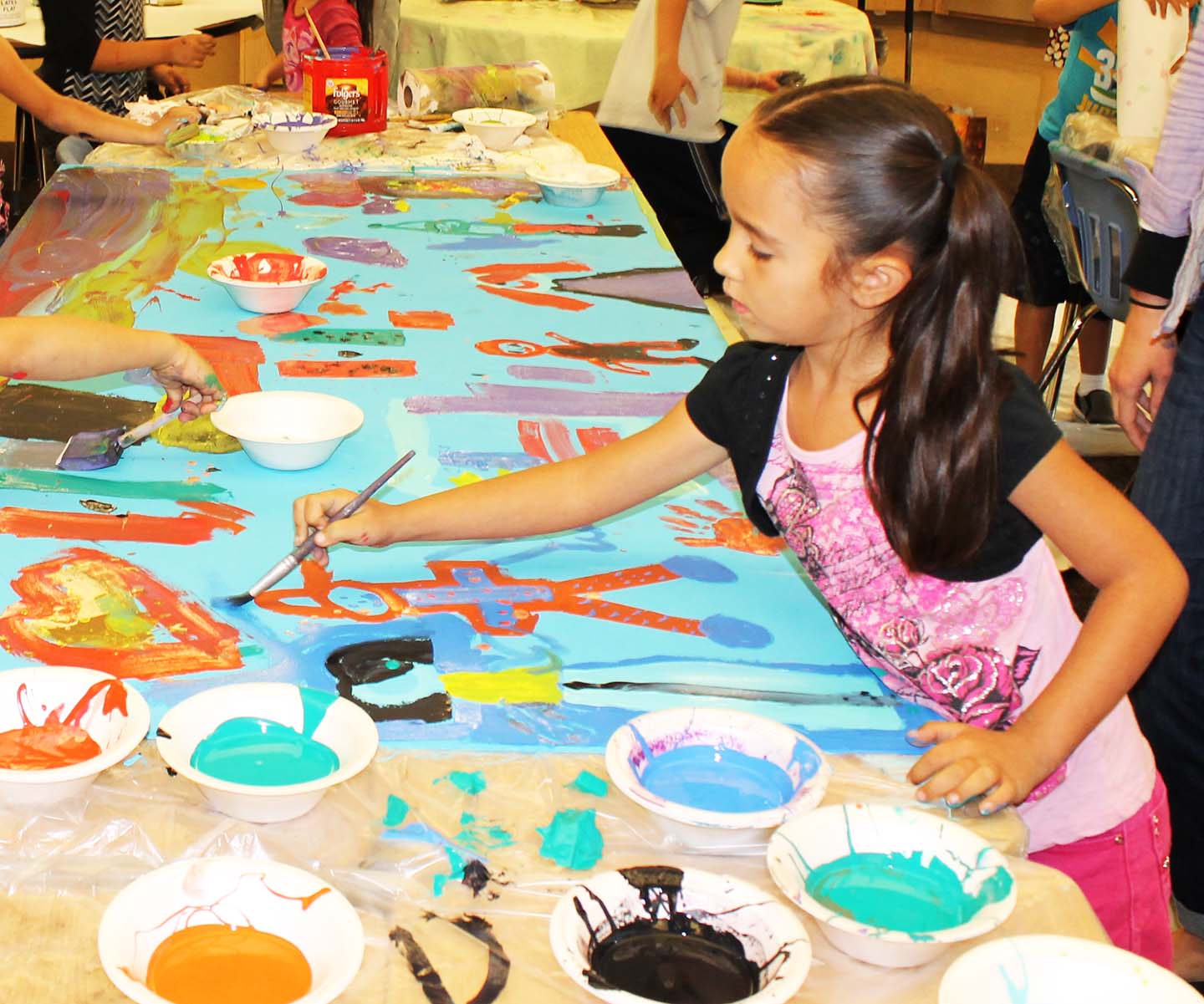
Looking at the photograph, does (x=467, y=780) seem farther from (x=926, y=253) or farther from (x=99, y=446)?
(x=99, y=446)

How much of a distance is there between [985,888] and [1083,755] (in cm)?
49

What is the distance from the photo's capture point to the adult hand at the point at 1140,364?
182 centimetres

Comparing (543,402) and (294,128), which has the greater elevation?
A: (294,128)

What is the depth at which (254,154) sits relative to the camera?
2.93 m

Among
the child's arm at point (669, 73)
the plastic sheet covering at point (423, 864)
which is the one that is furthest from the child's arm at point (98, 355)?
the child's arm at point (669, 73)

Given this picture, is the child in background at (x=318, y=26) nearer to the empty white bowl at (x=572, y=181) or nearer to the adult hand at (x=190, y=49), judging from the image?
the adult hand at (x=190, y=49)

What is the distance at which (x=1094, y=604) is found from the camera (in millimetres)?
1209

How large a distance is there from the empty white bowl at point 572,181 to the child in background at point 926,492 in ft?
4.50

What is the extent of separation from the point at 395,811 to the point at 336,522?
436 millimetres

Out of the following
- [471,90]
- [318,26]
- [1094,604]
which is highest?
[318,26]

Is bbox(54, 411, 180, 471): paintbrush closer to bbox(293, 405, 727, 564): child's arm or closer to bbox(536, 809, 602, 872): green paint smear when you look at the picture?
bbox(293, 405, 727, 564): child's arm

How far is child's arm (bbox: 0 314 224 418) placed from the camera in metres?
1.59

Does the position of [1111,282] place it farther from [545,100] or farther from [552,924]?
[552,924]

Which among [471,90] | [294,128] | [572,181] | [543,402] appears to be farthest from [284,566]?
[471,90]
